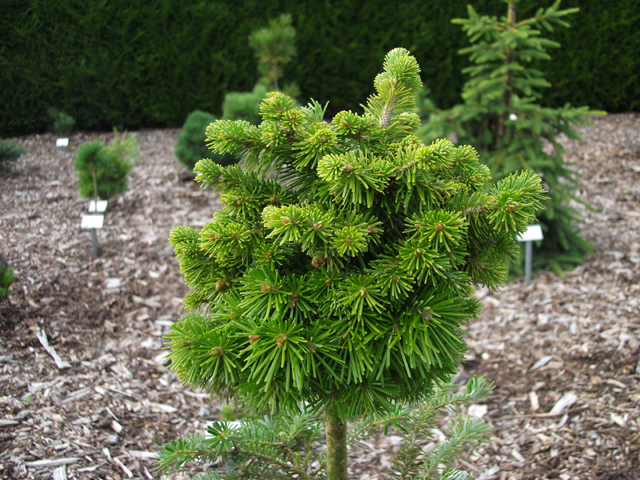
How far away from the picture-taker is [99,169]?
401 cm

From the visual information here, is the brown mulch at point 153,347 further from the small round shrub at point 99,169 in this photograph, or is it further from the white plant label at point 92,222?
the white plant label at point 92,222

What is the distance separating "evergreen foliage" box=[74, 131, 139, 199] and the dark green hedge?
359 millimetres

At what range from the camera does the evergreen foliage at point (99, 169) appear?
3977mm

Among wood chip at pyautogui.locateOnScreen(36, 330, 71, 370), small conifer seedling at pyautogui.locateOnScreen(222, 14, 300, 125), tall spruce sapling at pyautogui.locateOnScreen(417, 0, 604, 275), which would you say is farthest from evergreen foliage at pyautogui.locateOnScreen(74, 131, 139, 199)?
tall spruce sapling at pyautogui.locateOnScreen(417, 0, 604, 275)

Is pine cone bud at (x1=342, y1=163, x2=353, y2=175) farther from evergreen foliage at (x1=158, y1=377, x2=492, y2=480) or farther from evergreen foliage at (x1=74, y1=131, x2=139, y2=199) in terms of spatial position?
evergreen foliage at (x1=74, y1=131, x2=139, y2=199)

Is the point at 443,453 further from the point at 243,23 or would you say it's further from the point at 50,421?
the point at 243,23

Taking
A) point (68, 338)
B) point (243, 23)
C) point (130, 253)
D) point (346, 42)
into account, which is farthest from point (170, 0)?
point (68, 338)

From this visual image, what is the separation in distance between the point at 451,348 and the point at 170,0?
5.79 m

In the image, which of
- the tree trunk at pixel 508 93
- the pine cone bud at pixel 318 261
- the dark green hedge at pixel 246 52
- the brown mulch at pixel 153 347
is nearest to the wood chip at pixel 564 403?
the brown mulch at pixel 153 347

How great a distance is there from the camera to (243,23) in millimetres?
6281

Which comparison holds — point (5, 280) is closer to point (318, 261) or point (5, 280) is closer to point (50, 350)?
point (50, 350)

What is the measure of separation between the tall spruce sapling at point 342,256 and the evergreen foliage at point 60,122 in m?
3.12

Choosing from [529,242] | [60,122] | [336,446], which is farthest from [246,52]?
[336,446]

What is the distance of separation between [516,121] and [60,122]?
11.5 ft
